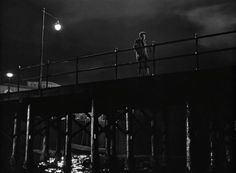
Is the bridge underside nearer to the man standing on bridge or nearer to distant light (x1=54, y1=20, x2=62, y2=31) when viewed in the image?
the man standing on bridge

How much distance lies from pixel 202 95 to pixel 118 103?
3385 mm

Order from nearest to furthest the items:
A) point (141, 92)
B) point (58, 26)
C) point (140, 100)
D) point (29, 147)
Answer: point (141, 92)
point (140, 100)
point (29, 147)
point (58, 26)

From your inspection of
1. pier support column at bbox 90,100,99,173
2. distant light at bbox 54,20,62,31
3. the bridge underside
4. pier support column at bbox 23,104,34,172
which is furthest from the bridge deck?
distant light at bbox 54,20,62,31

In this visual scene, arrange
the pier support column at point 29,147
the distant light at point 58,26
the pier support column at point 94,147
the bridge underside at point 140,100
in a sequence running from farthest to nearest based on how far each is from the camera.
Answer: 1. the distant light at point 58,26
2. the pier support column at point 29,147
3. the pier support column at point 94,147
4. the bridge underside at point 140,100

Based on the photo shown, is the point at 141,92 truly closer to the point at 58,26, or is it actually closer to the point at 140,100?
the point at 140,100

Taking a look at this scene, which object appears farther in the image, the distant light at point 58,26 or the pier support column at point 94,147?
the distant light at point 58,26

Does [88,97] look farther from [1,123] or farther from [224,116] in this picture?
[1,123]

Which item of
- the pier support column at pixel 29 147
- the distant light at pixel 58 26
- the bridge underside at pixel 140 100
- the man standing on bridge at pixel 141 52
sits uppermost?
the distant light at pixel 58 26

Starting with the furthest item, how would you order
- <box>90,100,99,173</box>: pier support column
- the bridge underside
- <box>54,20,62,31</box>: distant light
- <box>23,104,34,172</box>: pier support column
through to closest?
<box>54,20,62,31</box>: distant light → <box>23,104,34,172</box>: pier support column → <box>90,100,99,173</box>: pier support column → the bridge underside

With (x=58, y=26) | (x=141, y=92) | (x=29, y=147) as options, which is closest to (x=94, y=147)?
(x=141, y=92)

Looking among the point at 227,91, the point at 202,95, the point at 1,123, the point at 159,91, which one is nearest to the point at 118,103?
the point at 159,91

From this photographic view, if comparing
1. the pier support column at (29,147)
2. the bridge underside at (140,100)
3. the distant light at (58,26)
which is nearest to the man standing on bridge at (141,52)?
the bridge underside at (140,100)

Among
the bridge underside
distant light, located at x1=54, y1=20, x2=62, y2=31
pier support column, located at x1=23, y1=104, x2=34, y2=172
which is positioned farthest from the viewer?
distant light, located at x1=54, y1=20, x2=62, y2=31

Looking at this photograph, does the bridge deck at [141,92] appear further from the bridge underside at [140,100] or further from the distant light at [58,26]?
the distant light at [58,26]
